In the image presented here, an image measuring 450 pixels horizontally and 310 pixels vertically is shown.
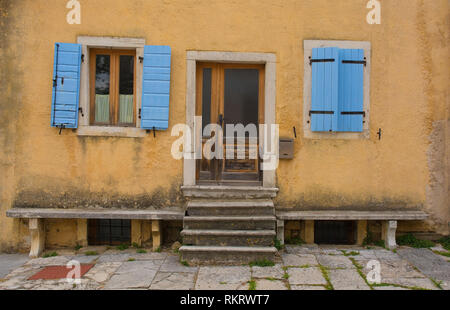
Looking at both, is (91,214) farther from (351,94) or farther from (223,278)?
(351,94)

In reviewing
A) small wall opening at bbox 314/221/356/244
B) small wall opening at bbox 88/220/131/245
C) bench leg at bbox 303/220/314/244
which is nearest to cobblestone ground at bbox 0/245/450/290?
bench leg at bbox 303/220/314/244

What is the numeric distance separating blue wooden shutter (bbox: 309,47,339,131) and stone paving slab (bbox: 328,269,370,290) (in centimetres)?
210

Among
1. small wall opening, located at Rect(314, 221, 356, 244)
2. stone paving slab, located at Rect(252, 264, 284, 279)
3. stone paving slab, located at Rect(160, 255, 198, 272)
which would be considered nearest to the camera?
stone paving slab, located at Rect(252, 264, 284, 279)

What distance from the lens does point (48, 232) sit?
5062 millimetres

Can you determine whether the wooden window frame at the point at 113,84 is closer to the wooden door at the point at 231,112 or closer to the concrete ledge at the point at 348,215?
the wooden door at the point at 231,112

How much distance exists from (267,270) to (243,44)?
11.0 feet

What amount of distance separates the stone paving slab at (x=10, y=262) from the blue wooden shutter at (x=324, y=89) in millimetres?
4699

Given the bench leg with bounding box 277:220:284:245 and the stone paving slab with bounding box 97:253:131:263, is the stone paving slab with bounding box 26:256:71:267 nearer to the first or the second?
the stone paving slab with bounding box 97:253:131:263

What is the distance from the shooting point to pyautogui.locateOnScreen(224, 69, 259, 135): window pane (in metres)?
5.32

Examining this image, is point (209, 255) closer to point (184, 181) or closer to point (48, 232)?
point (184, 181)

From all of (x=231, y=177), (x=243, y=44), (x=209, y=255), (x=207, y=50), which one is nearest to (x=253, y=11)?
(x=243, y=44)

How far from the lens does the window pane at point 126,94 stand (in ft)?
16.9

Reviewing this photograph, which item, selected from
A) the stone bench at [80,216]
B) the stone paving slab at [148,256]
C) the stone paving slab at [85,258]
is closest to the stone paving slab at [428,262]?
the stone bench at [80,216]

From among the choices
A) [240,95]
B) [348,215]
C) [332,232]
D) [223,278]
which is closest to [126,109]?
[240,95]
